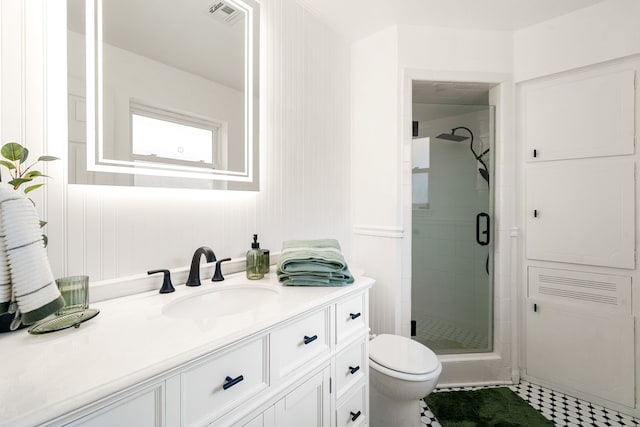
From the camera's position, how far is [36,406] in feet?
1.47

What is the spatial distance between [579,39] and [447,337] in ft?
7.13

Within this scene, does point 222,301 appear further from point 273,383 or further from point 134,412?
point 134,412

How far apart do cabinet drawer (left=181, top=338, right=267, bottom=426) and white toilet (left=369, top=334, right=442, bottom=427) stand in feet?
2.60

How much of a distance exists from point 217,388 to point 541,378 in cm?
228

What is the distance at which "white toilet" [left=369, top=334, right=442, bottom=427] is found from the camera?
1.34 meters

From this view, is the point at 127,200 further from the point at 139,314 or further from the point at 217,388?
the point at 217,388

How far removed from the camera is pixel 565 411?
68.7 inches

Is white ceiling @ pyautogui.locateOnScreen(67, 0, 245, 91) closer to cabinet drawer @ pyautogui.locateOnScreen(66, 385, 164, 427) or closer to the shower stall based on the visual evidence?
cabinet drawer @ pyautogui.locateOnScreen(66, 385, 164, 427)

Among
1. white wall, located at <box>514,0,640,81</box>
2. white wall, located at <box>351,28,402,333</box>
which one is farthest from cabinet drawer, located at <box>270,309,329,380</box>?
white wall, located at <box>514,0,640,81</box>

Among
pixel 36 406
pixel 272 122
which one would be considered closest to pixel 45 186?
pixel 36 406

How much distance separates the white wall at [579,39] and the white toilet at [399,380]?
1968 mm

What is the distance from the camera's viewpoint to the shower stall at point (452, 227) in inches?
84.4

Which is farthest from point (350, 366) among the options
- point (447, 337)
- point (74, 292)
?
point (447, 337)

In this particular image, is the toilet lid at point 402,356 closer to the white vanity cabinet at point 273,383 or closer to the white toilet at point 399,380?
the white toilet at point 399,380
